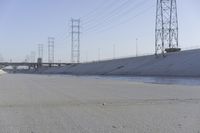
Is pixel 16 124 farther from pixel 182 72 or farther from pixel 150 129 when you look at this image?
pixel 182 72

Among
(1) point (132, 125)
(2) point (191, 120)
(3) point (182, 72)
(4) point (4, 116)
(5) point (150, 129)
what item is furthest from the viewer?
(3) point (182, 72)

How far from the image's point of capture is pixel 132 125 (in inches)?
420

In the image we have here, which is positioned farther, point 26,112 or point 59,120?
point 26,112

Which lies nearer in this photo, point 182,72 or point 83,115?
point 83,115

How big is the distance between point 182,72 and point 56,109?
56.2 meters

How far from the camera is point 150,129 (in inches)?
392

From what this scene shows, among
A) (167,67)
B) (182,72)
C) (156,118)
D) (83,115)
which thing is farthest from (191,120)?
(167,67)

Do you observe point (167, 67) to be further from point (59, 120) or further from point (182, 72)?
point (59, 120)

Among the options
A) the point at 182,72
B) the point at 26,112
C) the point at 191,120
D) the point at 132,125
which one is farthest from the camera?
the point at 182,72

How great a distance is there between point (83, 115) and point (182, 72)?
190 ft

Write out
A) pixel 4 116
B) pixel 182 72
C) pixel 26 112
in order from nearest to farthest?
pixel 4 116, pixel 26 112, pixel 182 72

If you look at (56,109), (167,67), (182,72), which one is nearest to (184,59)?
(167,67)

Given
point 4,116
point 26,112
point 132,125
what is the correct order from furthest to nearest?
point 26,112 < point 4,116 < point 132,125

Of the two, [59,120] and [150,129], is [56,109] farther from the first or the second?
[150,129]
